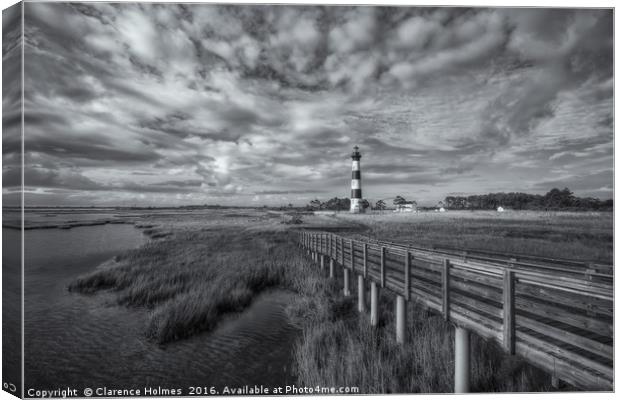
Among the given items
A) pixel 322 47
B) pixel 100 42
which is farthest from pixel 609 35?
pixel 100 42

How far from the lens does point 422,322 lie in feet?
25.7

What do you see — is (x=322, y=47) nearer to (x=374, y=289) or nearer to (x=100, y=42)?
(x=100, y=42)

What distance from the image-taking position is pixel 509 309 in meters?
4.00

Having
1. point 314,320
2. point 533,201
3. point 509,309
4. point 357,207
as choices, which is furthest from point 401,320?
point 357,207

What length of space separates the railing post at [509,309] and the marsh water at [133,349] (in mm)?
4009

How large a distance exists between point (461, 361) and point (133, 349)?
6.69 metres

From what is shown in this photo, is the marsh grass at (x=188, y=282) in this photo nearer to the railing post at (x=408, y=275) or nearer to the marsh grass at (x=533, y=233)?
the railing post at (x=408, y=275)

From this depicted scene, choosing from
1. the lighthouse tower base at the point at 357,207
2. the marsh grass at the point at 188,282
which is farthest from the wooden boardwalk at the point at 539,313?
the lighthouse tower base at the point at 357,207

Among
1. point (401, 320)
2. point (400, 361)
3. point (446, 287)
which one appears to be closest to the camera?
point (446, 287)

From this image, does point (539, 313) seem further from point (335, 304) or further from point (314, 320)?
point (335, 304)

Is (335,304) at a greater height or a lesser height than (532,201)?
lesser

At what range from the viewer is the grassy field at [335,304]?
5.78 metres

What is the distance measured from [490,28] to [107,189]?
34.0 feet

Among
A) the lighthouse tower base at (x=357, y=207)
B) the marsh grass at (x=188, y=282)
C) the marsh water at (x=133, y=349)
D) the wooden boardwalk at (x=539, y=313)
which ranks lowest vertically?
the marsh water at (x=133, y=349)
